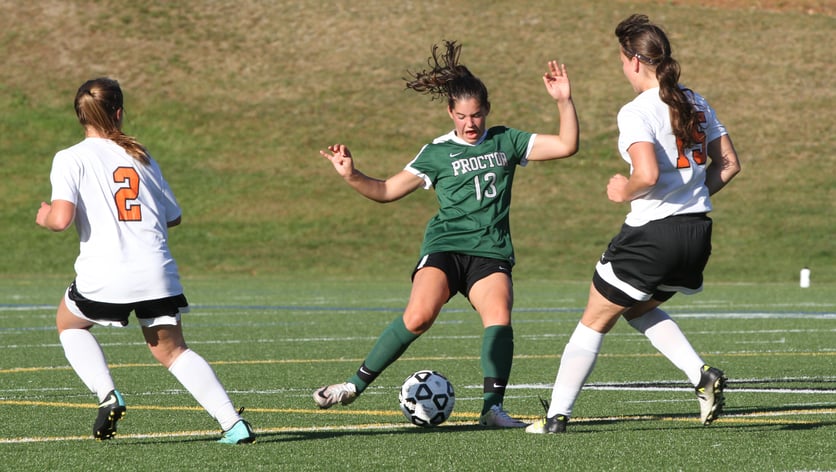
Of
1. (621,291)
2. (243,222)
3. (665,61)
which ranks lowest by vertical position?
(243,222)

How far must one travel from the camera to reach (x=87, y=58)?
4659cm

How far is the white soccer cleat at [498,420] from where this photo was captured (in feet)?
24.9

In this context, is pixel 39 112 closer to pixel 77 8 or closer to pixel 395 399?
pixel 77 8

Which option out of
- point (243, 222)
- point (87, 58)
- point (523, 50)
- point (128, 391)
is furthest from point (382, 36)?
point (128, 391)

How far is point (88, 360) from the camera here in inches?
275

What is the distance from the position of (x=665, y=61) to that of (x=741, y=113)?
38150 mm

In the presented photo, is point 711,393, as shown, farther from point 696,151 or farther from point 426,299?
point 426,299

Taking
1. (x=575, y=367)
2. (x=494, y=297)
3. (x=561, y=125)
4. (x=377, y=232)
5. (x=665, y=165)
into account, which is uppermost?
(x=561, y=125)

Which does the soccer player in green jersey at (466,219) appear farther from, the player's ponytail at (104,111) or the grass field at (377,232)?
the player's ponytail at (104,111)

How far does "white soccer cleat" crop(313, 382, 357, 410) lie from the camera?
7.87 meters

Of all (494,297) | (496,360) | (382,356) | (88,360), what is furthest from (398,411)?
(88,360)

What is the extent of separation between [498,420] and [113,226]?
227cm

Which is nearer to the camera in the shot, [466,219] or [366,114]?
[466,219]

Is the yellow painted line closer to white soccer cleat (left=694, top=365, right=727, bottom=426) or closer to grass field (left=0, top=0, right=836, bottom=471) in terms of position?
grass field (left=0, top=0, right=836, bottom=471)
